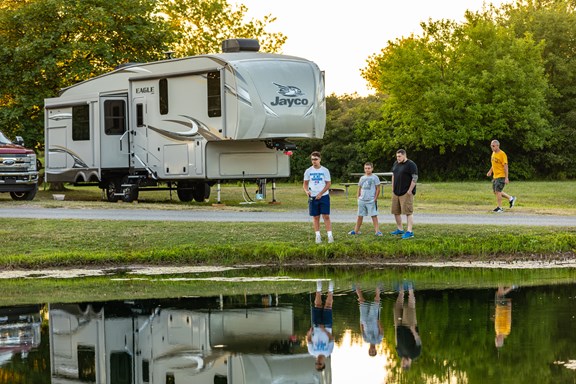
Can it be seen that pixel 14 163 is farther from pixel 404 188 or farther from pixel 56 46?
pixel 404 188

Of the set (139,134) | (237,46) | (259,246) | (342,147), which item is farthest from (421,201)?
(342,147)

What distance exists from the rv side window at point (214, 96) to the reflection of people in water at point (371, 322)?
1434cm

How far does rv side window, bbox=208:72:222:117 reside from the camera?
27.8 meters

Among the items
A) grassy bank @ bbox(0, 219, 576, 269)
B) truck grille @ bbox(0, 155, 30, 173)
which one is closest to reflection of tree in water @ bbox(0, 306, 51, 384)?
grassy bank @ bbox(0, 219, 576, 269)

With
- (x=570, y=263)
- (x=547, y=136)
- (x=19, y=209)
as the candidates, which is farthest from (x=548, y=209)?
(x=547, y=136)

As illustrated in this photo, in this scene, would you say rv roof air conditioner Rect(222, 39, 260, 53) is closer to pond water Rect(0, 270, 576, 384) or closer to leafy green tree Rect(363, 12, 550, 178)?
pond water Rect(0, 270, 576, 384)

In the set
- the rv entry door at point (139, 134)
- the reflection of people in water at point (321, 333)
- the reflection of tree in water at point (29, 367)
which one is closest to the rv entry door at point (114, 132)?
the rv entry door at point (139, 134)

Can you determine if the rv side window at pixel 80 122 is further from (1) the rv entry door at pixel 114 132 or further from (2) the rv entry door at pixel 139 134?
(2) the rv entry door at pixel 139 134

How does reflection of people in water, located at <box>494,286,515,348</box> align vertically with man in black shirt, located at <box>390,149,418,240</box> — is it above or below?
below

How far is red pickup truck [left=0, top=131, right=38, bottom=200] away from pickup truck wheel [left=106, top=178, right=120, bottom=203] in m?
2.07

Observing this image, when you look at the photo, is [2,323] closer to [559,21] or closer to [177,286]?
[177,286]

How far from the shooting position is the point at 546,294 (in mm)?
13766

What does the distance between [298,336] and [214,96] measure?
17.5 m

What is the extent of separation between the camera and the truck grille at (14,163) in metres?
30.9
